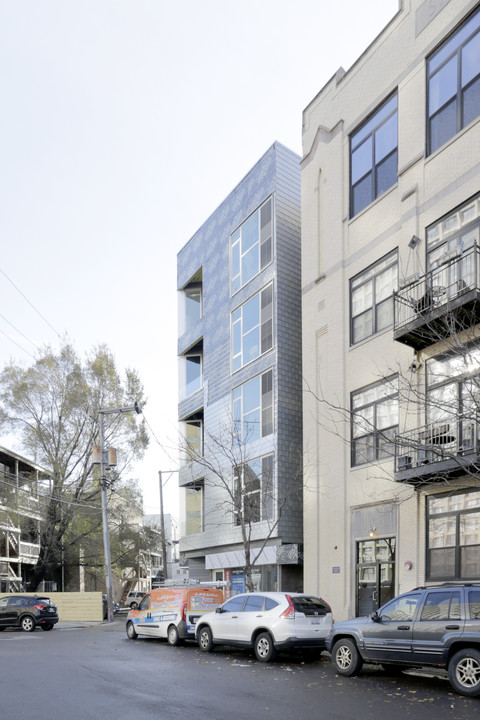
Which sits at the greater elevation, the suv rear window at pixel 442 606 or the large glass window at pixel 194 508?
the suv rear window at pixel 442 606

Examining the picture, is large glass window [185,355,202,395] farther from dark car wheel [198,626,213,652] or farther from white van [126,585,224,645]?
dark car wheel [198,626,213,652]

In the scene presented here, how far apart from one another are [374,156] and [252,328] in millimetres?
9491

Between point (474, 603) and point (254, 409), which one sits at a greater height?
point (254, 409)

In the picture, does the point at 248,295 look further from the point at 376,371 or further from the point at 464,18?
the point at 464,18

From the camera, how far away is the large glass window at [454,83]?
1811cm

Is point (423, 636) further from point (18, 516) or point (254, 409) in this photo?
point (18, 516)

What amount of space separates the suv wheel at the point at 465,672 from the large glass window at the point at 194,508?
23.1 m

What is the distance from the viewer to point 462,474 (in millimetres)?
16703

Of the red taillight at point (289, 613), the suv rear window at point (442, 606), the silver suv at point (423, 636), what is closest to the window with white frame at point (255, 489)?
the red taillight at point (289, 613)

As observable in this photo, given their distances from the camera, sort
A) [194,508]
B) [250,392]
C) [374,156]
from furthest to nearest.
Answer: [194,508] < [250,392] < [374,156]

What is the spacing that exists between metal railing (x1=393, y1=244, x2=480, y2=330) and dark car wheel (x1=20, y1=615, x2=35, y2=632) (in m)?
18.6

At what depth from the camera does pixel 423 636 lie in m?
12.1

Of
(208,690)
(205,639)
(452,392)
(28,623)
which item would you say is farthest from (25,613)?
(452,392)

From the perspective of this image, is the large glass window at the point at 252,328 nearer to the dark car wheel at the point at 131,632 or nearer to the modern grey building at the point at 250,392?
the modern grey building at the point at 250,392
